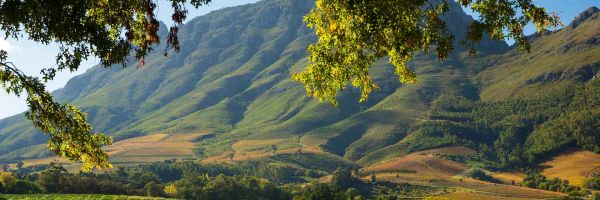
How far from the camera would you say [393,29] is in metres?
16.4

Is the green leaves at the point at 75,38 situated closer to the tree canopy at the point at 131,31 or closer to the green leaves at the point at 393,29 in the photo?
the tree canopy at the point at 131,31

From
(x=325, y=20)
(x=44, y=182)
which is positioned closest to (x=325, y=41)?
(x=325, y=20)

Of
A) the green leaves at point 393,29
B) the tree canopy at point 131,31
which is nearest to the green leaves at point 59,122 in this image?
the tree canopy at point 131,31

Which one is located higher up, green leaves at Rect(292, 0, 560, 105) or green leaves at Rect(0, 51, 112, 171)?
green leaves at Rect(292, 0, 560, 105)

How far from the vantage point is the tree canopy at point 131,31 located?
1477 cm

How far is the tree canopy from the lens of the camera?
1477 centimetres

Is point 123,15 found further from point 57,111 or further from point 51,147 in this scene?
point 51,147

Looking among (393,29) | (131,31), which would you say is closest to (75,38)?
(131,31)

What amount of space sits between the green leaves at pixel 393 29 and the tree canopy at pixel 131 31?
31 mm

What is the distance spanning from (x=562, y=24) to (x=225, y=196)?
456ft

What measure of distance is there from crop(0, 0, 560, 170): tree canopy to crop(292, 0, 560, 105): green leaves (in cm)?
3

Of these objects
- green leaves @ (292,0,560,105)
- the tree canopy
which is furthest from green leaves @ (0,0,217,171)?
green leaves @ (292,0,560,105)

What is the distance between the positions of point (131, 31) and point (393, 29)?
8.24 m

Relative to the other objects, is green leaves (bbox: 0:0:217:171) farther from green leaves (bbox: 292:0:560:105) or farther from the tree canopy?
green leaves (bbox: 292:0:560:105)
